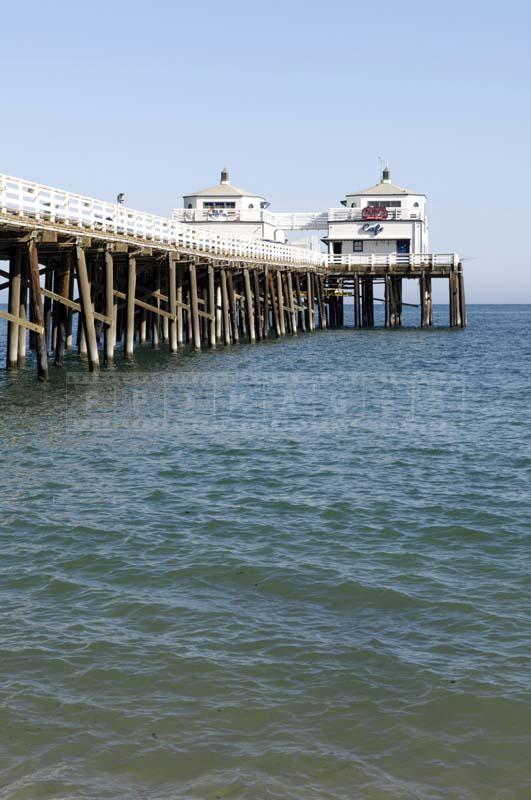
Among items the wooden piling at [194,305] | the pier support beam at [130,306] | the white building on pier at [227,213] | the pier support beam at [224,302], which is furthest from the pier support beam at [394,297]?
the pier support beam at [130,306]

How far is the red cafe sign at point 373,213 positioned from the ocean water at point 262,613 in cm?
4408

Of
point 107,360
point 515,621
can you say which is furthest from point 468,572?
point 107,360

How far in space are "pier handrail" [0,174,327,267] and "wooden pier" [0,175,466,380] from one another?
2.3 inches

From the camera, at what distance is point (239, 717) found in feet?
23.5

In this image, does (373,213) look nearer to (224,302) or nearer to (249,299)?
(249,299)

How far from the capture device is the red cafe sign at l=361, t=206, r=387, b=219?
62469mm

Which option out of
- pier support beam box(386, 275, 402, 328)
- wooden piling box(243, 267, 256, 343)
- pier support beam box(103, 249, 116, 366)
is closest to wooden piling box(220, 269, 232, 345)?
wooden piling box(243, 267, 256, 343)

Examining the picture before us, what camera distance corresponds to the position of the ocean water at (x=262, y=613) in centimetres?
655

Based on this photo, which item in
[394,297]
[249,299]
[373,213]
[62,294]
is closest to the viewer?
[62,294]

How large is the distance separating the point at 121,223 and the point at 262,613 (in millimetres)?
24312

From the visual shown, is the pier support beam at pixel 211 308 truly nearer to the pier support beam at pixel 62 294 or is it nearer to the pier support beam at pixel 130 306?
the pier support beam at pixel 130 306

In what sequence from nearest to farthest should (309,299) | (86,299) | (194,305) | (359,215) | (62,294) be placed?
(86,299) → (62,294) → (194,305) → (309,299) → (359,215)

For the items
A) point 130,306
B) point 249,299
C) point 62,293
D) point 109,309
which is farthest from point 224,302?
point 62,293

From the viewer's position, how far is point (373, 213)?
62.6 meters
